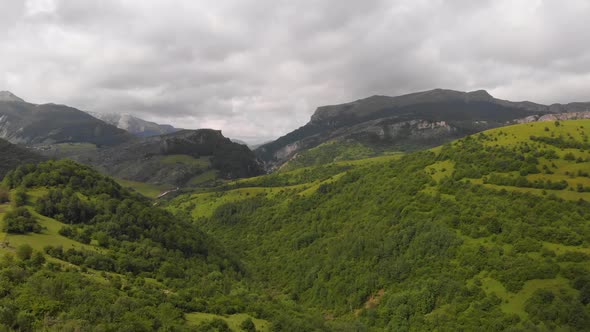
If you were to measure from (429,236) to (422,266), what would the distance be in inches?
417

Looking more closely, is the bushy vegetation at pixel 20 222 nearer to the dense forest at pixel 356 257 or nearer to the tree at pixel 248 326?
the dense forest at pixel 356 257

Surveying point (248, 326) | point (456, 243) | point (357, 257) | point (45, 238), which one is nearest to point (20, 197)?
point (45, 238)

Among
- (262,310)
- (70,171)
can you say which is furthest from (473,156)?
(70,171)

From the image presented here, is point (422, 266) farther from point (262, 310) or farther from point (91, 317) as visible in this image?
point (91, 317)

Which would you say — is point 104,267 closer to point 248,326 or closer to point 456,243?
point 248,326

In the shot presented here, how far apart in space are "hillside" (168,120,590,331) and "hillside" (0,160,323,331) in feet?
81.0

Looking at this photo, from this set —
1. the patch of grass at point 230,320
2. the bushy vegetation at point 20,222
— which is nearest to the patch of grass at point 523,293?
the patch of grass at point 230,320

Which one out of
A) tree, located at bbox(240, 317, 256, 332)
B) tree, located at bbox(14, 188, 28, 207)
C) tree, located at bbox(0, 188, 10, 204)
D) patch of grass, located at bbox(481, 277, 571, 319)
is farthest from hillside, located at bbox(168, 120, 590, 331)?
tree, located at bbox(0, 188, 10, 204)

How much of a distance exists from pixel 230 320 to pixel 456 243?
65801mm

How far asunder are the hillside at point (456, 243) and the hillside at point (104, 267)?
24689 millimetres

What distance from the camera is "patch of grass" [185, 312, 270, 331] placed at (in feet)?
206

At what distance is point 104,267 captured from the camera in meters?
74.0

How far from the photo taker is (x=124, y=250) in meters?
87.8

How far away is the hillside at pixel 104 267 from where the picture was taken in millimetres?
47594
